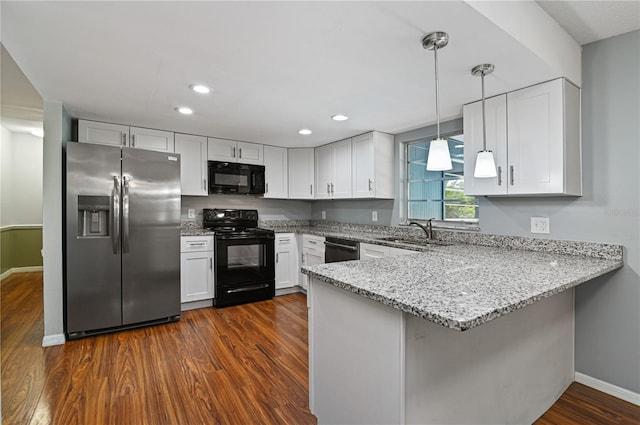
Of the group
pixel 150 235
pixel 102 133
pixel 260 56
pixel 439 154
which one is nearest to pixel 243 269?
pixel 150 235

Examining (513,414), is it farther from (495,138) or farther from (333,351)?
(495,138)

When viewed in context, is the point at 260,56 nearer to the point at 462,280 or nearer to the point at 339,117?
the point at 339,117

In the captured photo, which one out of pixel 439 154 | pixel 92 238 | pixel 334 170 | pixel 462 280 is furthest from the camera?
pixel 334 170

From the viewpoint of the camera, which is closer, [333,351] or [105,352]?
[333,351]

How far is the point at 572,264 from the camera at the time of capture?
175 cm

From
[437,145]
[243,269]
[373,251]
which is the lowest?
[243,269]

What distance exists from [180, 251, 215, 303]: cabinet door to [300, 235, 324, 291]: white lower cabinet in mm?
1199

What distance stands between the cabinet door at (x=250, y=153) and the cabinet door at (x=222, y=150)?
7 cm

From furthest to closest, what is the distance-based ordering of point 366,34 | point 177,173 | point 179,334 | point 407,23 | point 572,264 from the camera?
point 177,173, point 179,334, point 572,264, point 366,34, point 407,23

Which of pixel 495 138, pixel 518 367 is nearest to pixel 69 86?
pixel 495 138

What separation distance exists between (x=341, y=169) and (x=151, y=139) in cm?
226

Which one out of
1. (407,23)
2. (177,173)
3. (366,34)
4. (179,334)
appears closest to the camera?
(407,23)

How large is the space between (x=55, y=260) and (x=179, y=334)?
4.04ft

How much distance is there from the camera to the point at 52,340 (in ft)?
8.63
